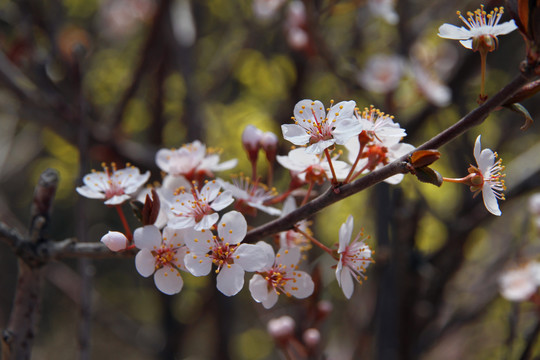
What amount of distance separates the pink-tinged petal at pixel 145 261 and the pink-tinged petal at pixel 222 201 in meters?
0.17

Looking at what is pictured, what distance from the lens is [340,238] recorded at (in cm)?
114

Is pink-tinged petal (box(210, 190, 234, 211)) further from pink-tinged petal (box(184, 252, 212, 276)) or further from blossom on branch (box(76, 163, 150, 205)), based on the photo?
blossom on branch (box(76, 163, 150, 205))

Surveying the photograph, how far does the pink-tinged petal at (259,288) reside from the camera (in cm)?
109

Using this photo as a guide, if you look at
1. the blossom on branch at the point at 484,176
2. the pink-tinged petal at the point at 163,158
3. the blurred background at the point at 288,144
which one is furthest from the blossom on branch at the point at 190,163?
the blossom on branch at the point at 484,176

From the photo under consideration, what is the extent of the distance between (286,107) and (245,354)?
252cm

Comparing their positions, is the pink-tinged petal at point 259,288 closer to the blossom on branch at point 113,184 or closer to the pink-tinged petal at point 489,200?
the blossom on branch at point 113,184

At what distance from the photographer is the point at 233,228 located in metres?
1.06

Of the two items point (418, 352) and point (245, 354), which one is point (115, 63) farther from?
point (418, 352)

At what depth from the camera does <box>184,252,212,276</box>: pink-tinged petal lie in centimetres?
105

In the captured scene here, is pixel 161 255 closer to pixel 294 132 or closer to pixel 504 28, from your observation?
pixel 294 132

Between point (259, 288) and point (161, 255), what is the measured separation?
8.9 inches

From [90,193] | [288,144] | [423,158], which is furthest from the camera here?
[288,144]

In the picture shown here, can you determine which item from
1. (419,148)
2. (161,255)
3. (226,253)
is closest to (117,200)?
(161,255)

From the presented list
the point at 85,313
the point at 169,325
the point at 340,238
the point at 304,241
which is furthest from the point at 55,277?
the point at 340,238
